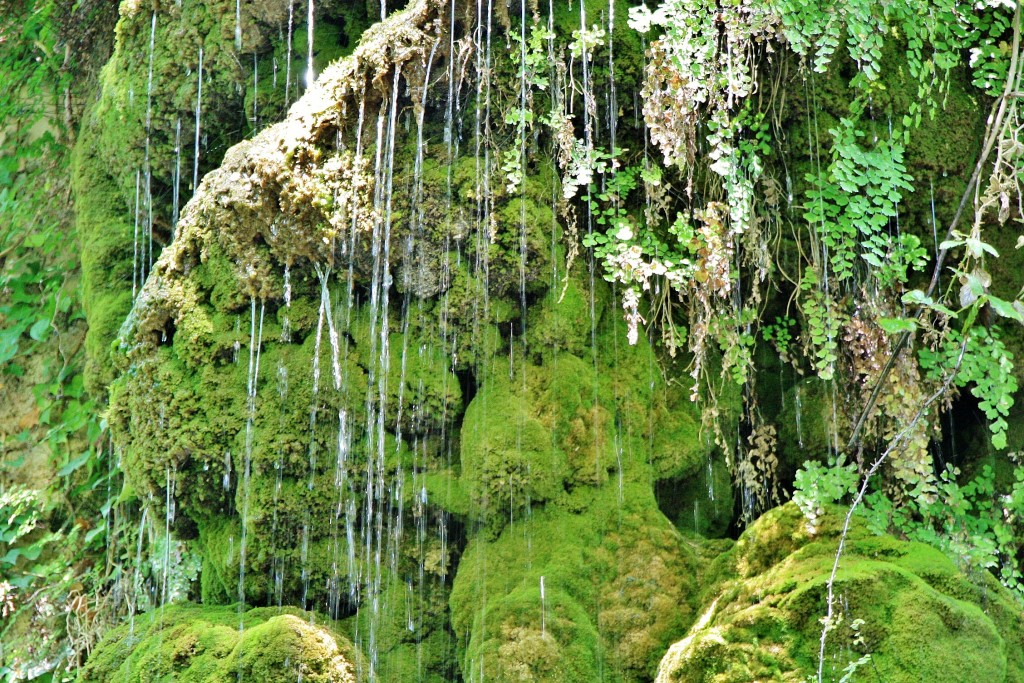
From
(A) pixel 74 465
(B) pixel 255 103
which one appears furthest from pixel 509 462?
(A) pixel 74 465

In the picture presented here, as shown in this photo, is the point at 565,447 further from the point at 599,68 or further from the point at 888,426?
the point at 599,68

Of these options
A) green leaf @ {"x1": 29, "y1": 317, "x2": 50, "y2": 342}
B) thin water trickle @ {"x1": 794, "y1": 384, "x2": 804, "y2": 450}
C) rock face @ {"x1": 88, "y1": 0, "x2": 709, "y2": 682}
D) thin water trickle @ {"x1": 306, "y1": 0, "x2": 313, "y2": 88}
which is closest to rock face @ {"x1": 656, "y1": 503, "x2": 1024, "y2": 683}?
rock face @ {"x1": 88, "y1": 0, "x2": 709, "y2": 682}

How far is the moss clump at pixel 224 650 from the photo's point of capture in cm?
432

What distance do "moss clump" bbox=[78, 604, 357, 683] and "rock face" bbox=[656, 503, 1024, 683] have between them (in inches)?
60.5

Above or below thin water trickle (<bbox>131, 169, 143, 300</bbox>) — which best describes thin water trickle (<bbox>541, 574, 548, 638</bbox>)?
below

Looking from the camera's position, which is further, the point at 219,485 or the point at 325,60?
the point at 325,60

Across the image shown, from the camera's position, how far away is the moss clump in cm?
432

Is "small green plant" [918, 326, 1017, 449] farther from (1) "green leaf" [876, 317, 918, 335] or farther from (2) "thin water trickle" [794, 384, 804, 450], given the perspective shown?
(2) "thin water trickle" [794, 384, 804, 450]

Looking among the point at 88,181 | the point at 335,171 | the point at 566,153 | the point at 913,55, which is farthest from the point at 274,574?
the point at 913,55

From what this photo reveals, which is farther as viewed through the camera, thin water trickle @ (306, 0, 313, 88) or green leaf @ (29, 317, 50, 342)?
green leaf @ (29, 317, 50, 342)

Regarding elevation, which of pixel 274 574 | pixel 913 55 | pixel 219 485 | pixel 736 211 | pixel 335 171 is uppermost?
pixel 913 55

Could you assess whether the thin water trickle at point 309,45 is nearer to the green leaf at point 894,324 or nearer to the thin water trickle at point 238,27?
the thin water trickle at point 238,27

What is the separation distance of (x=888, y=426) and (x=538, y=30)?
266 cm

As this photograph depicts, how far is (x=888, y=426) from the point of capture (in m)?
4.96
